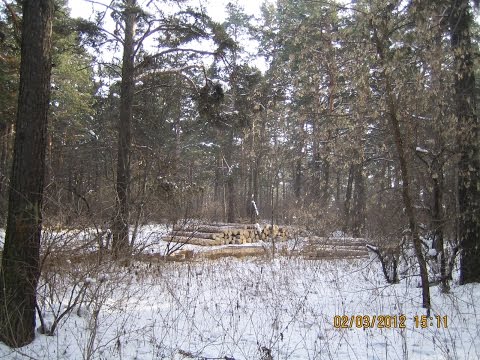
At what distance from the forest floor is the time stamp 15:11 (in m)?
0.01

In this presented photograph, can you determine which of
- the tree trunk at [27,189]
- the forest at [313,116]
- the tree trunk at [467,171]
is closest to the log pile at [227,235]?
the forest at [313,116]

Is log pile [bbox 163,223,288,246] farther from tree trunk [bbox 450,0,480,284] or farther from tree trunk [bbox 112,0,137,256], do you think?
tree trunk [bbox 450,0,480,284]

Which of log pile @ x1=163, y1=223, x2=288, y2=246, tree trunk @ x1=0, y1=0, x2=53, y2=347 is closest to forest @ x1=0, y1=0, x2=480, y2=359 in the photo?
tree trunk @ x1=0, y1=0, x2=53, y2=347

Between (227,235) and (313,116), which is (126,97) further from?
(227,235)

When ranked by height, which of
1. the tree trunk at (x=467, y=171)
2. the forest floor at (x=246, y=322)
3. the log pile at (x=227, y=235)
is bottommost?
the forest floor at (x=246, y=322)

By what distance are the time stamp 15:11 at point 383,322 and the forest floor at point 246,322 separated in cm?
1

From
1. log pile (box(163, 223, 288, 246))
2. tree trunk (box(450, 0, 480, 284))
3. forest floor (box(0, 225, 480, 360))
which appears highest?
tree trunk (box(450, 0, 480, 284))

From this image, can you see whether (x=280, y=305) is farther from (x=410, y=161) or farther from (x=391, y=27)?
(x=391, y=27)

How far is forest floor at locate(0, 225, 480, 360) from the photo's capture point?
3.94 metres

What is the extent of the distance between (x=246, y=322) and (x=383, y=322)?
1768 mm

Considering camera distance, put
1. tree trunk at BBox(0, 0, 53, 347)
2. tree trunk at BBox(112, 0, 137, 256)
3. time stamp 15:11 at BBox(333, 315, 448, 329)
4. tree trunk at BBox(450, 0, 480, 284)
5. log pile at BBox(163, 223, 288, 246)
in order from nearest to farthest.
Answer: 1. tree trunk at BBox(0, 0, 53, 347)
2. time stamp 15:11 at BBox(333, 315, 448, 329)
3. tree trunk at BBox(450, 0, 480, 284)
4. tree trunk at BBox(112, 0, 137, 256)
5. log pile at BBox(163, 223, 288, 246)

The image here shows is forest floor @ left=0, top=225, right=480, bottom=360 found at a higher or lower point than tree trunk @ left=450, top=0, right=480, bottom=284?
lower

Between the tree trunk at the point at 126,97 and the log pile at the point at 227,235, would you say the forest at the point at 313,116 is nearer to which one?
the tree trunk at the point at 126,97

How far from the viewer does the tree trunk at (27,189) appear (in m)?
3.91
